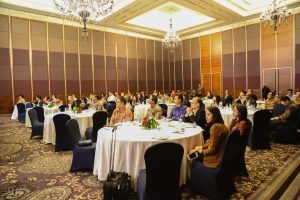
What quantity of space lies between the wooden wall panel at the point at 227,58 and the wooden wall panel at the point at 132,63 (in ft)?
20.2

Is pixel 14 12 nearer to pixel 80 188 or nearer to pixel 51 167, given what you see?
pixel 51 167

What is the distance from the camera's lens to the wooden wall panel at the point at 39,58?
1216cm

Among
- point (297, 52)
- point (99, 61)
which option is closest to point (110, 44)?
point (99, 61)

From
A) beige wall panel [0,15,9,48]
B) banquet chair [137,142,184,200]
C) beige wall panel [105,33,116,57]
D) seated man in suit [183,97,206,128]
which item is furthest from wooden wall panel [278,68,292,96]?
beige wall panel [0,15,9,48]

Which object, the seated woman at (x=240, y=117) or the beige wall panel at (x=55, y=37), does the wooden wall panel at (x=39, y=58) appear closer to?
the beige wall panel at (x=55, y=37)

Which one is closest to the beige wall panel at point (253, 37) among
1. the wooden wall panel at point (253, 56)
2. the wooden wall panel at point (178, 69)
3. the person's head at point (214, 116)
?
the wooden wall panel at point (253, 56)

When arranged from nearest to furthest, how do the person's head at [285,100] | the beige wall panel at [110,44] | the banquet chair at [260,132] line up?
the banquet chair at [260,132], the person's head at [285,100], the beige wall panel at [110,44]

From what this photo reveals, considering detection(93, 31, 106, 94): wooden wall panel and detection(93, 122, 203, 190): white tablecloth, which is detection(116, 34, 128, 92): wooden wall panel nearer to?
detection(93, 31, 106, 94): wooden wall panel

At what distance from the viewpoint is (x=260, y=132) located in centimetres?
539

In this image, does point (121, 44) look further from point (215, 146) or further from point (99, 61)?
point (215, 146)

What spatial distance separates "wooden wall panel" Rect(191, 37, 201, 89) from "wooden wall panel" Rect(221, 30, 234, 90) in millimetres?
2029

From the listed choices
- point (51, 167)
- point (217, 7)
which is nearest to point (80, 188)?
point (51, 167)

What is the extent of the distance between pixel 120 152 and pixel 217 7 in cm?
992

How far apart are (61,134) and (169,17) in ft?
36.4
